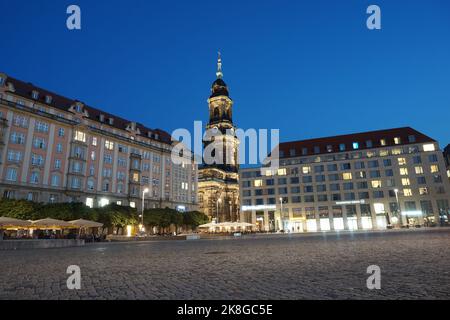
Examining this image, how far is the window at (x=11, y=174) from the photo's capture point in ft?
175

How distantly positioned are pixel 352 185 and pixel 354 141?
552 inches

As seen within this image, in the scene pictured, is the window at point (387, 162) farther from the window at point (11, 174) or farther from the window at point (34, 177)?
the window at point (11, 174)

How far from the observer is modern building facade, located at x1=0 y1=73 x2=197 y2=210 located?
55156 mm

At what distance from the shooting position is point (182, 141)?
322 ft

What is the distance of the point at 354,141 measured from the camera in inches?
3964

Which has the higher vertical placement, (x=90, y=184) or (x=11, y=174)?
(x=90, y=184)

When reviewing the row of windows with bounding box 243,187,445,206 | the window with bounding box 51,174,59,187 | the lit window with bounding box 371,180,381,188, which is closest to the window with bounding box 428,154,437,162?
the row of windows with bounding box 243,187,445,206

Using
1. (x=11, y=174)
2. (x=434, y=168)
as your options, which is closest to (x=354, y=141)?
(x=434, y=168)

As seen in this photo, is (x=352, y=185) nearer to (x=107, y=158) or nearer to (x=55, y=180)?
(x=107, y=158)

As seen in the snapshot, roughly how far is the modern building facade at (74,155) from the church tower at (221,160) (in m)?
49.1

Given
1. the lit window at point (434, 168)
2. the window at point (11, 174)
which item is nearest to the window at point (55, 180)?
the window at point (11, 174)
